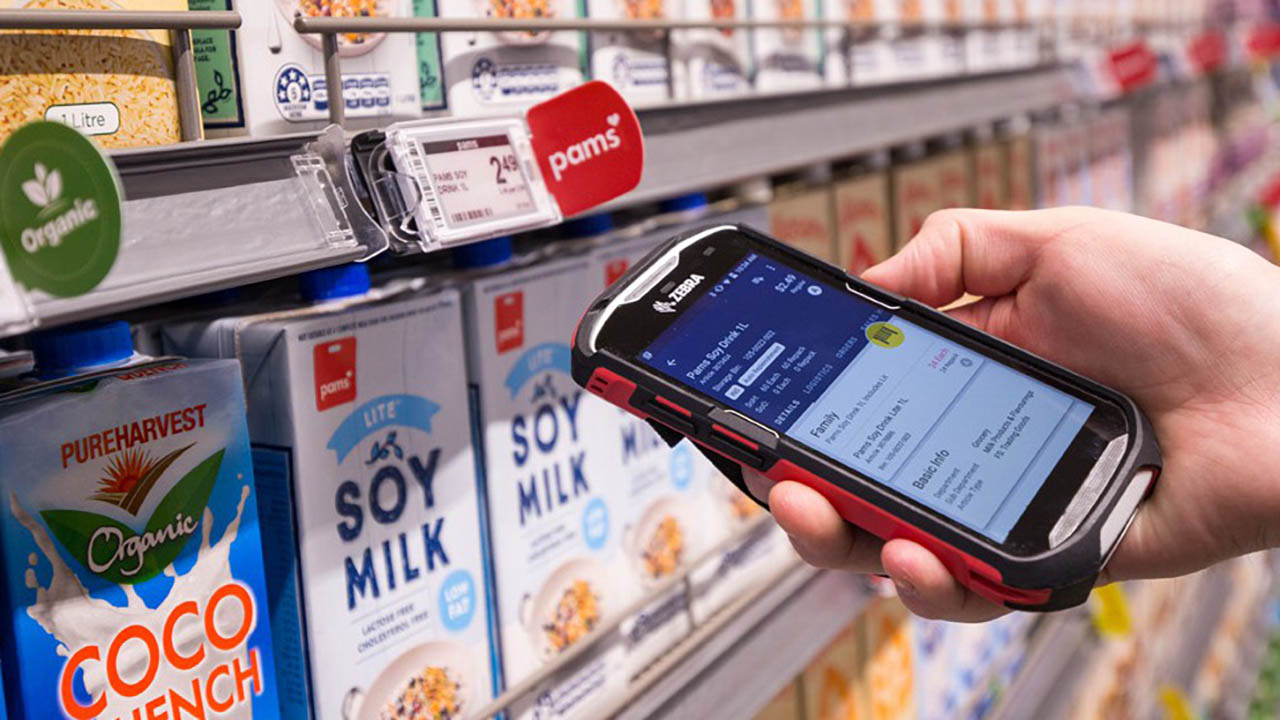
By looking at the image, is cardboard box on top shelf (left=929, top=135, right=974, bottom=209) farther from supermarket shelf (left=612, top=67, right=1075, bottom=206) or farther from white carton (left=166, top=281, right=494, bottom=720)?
white carton (left=166, top=281, right=494, bottom=720)

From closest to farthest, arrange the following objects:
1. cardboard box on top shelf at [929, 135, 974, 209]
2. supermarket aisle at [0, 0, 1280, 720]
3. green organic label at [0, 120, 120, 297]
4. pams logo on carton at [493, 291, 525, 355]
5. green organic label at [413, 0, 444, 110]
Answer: green organic label at [0, 120, 120, 297], supermarket aisle at [0, 0, 1280, 720], green organic label at [413, 0, 444, 110], pams logo on carton at [493, 291, 525, 355], cardboard box on top shelf at [929, 135, 974, 209]

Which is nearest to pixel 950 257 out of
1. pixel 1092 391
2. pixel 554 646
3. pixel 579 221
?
pixel 1092 391

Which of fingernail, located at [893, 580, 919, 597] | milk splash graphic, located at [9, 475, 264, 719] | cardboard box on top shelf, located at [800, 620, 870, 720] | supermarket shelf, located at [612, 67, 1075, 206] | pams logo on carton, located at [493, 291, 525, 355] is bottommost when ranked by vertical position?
cardboard box on top shelf, located at [800, 620, 870, 720]

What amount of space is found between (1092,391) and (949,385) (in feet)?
0.39

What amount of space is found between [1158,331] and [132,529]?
816 mm

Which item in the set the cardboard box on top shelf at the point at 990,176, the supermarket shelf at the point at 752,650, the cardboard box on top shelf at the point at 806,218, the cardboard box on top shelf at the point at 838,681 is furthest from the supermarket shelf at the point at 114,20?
the cardboard box on top shelf at the point at 990,176

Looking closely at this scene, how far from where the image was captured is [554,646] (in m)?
0.94

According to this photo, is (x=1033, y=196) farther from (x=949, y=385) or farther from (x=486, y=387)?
(x=486, y=387)

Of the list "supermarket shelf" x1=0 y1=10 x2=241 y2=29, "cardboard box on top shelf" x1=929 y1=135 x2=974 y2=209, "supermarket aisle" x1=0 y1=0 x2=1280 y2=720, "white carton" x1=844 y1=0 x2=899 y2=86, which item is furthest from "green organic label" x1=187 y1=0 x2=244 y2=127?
"cardboard box on top shelf" x1=929 y1=135 x2=974 y2=209

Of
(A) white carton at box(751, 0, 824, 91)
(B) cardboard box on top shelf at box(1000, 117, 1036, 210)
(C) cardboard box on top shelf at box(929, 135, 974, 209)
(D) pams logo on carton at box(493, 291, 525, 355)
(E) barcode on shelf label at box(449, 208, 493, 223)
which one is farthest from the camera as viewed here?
(B) cardboard box on top shelf at box(1000, 117, 1036, 210)

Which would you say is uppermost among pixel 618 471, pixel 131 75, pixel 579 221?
pixel 131 75

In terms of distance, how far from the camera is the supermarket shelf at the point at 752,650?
3.28 ft

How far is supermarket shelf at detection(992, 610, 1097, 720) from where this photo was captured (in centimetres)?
182

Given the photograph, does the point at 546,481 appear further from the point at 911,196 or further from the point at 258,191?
the point at 911,196
